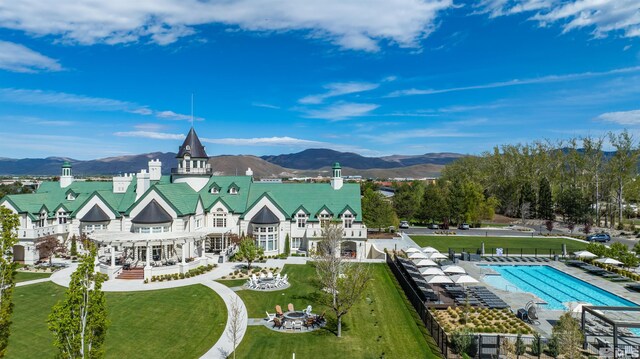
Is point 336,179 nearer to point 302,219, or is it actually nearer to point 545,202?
point 302,219

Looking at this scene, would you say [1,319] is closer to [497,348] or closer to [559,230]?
[497,348]

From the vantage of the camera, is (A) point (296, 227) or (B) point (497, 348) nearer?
(B) point (497, 348)

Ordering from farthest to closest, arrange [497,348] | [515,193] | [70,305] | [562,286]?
1. [515,193]
2. [562,286]
3. [497,348]
4. [70,305]

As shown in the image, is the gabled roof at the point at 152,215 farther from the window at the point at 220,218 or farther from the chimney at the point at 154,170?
the chimney at the point at 154,170

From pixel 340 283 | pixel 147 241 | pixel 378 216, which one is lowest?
pixel 340 283

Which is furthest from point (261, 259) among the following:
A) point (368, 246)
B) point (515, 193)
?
point (515, 193)

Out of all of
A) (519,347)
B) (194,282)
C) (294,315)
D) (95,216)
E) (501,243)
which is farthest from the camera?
(501,243)

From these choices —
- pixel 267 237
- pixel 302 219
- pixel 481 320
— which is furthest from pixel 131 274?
pixel 481 320
